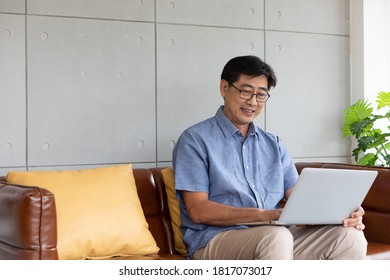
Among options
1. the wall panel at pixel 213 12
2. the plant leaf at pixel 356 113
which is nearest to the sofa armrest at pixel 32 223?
the wall panel at pixel 213 12

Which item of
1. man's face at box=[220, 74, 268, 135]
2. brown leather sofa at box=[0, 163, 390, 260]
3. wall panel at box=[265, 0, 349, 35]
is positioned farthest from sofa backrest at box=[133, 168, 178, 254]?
wall panel at box=[265, 0, 349, 35]

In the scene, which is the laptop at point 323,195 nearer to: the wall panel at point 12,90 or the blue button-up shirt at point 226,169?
the blue button-up shirt at point 226,169

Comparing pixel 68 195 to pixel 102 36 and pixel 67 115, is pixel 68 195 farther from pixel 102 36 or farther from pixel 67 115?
pixel 102 36

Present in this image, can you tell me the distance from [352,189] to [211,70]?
1.64m

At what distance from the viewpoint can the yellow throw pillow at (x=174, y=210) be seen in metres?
3.62

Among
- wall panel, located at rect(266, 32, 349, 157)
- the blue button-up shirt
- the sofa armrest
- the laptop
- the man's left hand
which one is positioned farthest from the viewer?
wall panel, located at rect(266, 32, 349, 157)

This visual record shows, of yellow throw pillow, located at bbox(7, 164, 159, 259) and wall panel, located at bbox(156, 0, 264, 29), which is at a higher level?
wall panel, located at bbox(156, 0, 264, 29)

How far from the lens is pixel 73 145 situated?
4012mm

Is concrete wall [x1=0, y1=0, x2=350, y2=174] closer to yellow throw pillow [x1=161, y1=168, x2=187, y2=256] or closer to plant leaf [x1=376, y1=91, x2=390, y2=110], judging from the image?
plant leaf [x1=376, y1=91, x2=390, y2=110]

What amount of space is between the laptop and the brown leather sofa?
523mm

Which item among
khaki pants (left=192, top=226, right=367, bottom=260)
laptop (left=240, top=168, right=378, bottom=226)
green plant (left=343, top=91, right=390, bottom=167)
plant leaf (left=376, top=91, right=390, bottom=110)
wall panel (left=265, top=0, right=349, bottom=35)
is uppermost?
wall panel (left=265, top=0, right=349, bottom=35)

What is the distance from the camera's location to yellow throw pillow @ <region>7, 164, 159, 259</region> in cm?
321

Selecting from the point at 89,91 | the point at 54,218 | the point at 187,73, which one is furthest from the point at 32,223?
the point at 187,73

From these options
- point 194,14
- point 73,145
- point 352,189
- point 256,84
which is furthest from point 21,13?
point 352,189
